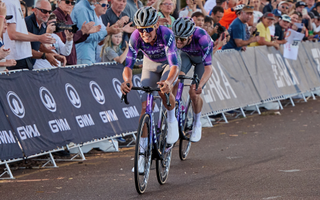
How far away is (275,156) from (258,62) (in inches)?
274

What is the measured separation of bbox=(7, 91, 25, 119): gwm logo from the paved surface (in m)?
0.96

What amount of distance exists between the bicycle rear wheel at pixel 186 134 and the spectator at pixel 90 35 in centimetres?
276

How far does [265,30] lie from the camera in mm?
15844

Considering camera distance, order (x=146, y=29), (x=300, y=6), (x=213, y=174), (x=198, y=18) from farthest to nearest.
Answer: (x=300, y=6) < (x=198, y=18) < (x=213, y=174) < (x=146, y=29)

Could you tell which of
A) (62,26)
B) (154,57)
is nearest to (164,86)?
(154,57)

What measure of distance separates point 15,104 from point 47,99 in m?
0.77

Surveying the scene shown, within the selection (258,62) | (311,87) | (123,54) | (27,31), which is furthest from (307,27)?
(27,31)

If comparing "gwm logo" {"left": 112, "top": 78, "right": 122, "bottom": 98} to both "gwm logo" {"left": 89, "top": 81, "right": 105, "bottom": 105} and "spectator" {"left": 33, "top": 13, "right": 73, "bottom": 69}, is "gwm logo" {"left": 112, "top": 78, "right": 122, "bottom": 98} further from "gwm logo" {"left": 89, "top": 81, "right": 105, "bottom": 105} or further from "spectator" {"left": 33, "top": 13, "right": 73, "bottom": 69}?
"spectator" {"left": 33, "top": 13, "right": 73, "bottom": 69}

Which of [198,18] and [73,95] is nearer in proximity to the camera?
[73,95]

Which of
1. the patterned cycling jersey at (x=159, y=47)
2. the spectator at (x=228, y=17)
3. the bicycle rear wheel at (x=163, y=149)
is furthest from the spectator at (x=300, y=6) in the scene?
the bicycle rear wheel at (x=163, y=149)

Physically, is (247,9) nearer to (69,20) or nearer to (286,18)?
(286,18)

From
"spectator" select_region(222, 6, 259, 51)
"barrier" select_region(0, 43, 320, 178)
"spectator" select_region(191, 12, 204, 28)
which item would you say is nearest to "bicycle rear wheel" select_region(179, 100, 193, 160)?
"barrier" select_region(0, 43, 320, 178)

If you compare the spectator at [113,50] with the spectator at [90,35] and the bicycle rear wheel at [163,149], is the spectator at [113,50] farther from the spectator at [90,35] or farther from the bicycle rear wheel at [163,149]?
the bicycle rear wheel at [163,149]

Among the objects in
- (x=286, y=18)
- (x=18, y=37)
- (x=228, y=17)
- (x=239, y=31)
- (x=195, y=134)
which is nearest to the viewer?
(x=18, y=37)
